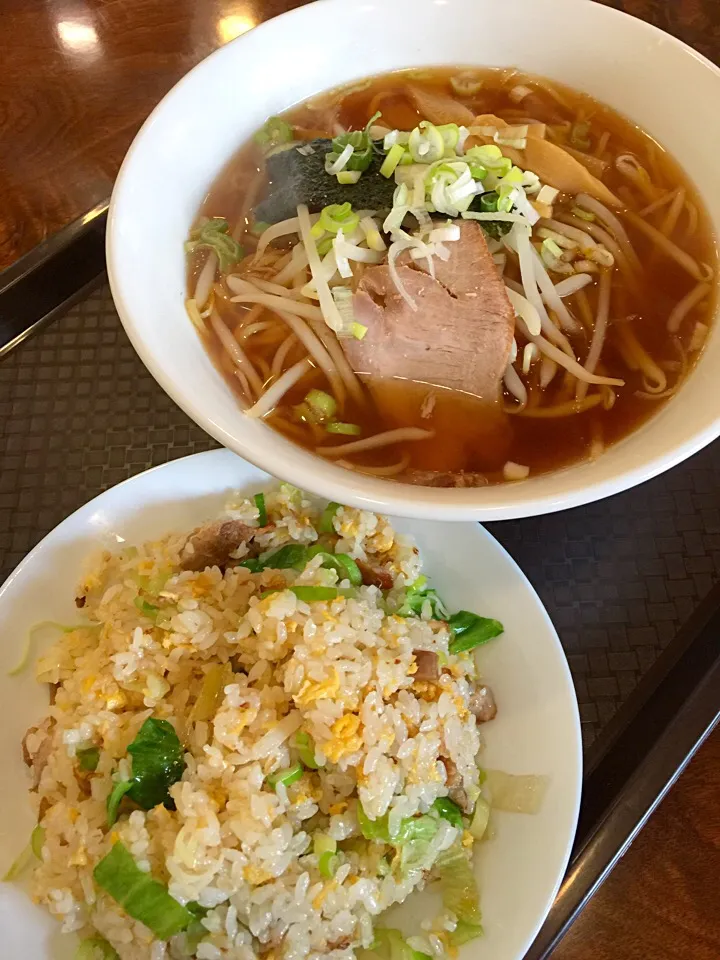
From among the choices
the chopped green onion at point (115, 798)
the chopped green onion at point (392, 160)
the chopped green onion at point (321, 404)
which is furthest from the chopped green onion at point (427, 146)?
the chopped green onion at point (115, 798)

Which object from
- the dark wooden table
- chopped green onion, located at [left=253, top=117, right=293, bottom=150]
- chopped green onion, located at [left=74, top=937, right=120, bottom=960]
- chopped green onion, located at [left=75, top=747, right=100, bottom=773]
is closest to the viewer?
chopped green onion, located at [left=74, top=937, right=120, bottom=960]

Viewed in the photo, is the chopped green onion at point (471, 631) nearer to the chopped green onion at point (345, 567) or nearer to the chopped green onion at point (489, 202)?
the chopped green onion at point (345, 567)

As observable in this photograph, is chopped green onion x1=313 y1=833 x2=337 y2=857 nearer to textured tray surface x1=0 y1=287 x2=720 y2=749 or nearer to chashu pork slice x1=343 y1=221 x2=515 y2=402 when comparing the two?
textured tray surface x1=0 y1=287 x2=720 y2=749

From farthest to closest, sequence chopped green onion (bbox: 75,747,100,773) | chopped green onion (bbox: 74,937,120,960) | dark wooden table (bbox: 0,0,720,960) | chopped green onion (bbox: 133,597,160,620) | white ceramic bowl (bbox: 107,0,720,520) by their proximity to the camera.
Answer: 1. dark wooden table (bbox: 0,0,720,960)
2. chopped green onion (bbox: 133,597,160,620)
3. chopped green onion (bbox: 75,747,100,773)
4. chopped green onion (bbox: 74,937,120,960)
5. white ceramic bowl (bbox: 107,0,720,520)

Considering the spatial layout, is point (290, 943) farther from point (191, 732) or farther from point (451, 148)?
point (451, 148)

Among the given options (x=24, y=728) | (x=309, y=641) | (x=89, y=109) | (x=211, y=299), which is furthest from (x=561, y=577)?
(x=89, y=109)

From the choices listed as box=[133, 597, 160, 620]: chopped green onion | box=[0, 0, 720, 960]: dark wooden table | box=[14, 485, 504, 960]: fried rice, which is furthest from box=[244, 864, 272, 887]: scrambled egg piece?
box=[0, 0, 720, 960]: dark wooden table

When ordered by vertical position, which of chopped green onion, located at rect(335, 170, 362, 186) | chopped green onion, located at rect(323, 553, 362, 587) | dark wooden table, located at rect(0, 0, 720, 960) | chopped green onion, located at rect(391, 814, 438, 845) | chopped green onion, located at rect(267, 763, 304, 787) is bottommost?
chopped green onion, located at rect(267, 763, 304, 787)
